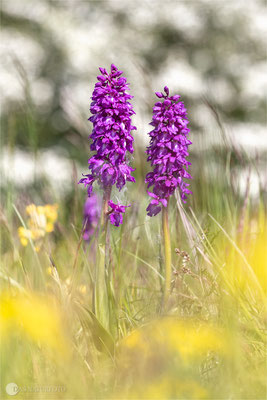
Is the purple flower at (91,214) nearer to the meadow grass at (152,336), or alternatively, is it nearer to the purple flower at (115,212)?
the meadow grass at (152,336)

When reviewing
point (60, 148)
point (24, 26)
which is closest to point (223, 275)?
point (60, 148)

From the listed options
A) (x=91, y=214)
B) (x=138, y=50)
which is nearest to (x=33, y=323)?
(x=91, y=214)

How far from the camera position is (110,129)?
183 cm

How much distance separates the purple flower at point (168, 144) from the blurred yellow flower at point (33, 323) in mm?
570

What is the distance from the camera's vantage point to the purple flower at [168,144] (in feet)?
6.02

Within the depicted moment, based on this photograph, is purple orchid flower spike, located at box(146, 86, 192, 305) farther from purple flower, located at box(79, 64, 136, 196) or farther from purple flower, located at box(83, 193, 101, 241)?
purple flower, located at box(83, 193, 101, 241)

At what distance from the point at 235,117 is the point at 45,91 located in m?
4.47

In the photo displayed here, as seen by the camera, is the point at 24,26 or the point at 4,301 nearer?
the point at 4,301

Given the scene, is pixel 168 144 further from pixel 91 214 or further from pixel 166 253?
pixel 91 214

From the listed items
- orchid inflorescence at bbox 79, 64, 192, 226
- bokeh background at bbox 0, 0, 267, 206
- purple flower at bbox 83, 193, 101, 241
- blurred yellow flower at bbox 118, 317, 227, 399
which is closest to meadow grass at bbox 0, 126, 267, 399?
blurred yellow flower at bbox 118, 317, 227, 399

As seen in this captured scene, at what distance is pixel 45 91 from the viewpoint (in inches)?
473

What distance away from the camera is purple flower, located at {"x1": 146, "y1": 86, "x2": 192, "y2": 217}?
1835mm

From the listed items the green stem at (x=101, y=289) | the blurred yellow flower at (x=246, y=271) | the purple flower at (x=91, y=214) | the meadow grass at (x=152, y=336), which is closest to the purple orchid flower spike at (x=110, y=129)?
the green stem at (x=101, y=289)

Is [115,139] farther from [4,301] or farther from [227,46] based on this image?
[227,46]
